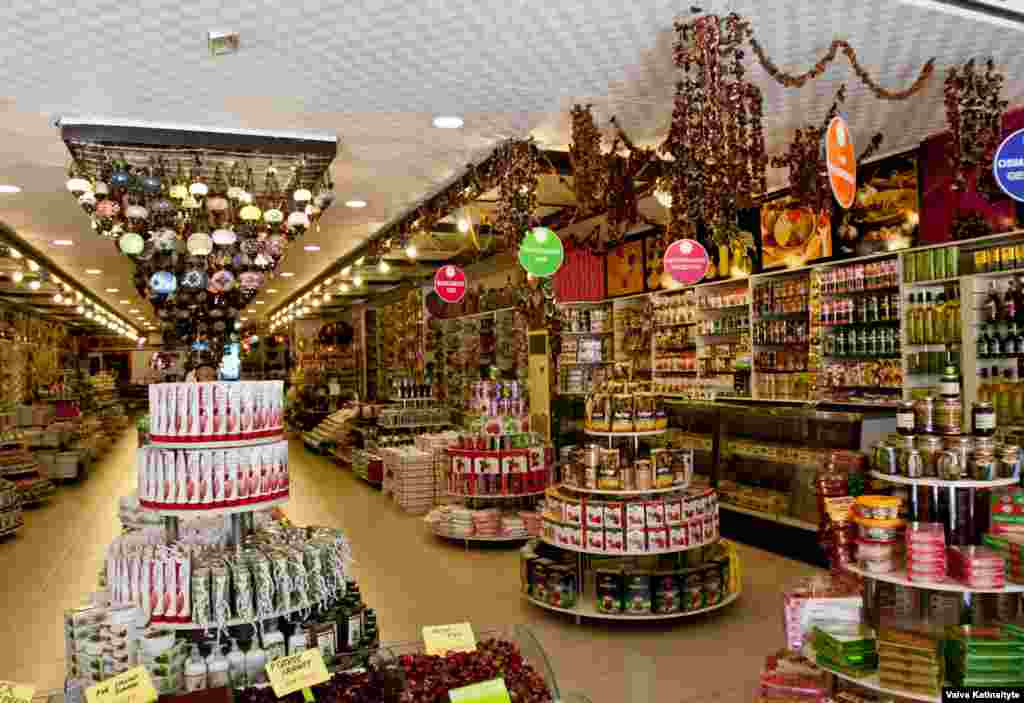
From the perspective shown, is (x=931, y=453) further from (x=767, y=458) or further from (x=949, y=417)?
(x=767, y=458)

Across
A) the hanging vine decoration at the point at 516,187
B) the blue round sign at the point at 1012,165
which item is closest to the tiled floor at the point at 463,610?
the hanging vine decoration at the point at 516,187

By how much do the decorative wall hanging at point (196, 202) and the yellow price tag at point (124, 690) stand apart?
174 inches

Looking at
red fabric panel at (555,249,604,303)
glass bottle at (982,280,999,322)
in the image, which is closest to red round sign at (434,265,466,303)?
red fabric panel at (555,249,604,303)

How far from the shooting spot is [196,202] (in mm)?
6199

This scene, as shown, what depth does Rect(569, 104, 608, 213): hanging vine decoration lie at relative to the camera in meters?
5.54

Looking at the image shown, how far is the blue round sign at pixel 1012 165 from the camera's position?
4.98 m

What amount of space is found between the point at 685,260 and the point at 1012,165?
2.70m

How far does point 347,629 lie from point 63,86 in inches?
150

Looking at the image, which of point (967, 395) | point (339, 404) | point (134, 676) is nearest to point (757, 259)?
point (967, 395)

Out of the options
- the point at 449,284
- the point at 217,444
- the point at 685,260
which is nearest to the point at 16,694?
the point at 217,444

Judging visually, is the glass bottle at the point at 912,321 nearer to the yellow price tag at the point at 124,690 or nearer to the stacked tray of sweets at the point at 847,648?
the stacked tray of sweets at the point at 847,648

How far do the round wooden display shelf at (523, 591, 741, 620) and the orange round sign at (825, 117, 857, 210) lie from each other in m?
2.81

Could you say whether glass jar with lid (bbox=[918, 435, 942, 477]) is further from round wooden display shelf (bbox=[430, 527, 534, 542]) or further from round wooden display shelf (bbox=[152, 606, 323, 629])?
round wooden display shelf (bbox=[430, 527, 534, 542])

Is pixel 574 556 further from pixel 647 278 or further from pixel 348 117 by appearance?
pixel 647 278
